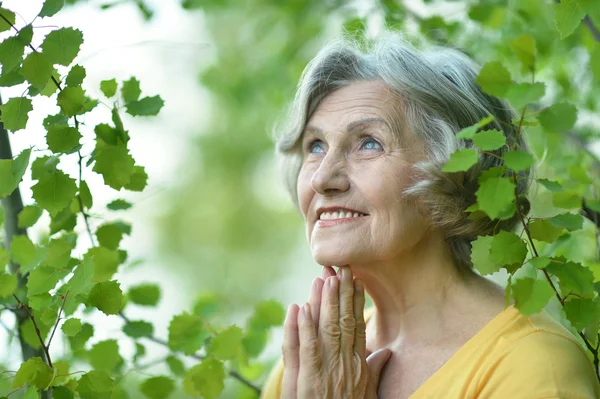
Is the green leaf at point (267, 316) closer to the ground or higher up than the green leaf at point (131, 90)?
closer to the ground

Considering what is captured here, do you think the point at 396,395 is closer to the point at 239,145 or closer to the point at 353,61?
the point at 353,61

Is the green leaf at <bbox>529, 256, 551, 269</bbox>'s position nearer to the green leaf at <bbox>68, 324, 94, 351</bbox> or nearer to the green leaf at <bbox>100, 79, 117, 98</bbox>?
the green leaf at <bbox>100, 79, 117, 98</bbox>

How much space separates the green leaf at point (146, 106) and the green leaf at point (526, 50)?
0.85 meters

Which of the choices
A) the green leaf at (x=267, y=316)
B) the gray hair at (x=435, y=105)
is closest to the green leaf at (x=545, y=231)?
the gray hair at (x=435, y=105)

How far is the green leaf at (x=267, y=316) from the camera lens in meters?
2.45

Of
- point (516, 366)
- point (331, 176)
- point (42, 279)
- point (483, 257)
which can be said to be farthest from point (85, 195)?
point (516, 366)

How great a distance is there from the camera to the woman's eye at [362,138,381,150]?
217 cm

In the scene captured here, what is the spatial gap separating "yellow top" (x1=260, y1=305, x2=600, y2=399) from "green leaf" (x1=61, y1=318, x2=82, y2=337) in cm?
97

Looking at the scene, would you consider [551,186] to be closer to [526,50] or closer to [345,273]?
[526,50]

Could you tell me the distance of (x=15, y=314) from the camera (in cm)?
195

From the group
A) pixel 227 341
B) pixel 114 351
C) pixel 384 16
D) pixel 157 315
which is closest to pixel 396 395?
pixel 227 341

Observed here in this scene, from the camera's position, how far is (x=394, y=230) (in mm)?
2105

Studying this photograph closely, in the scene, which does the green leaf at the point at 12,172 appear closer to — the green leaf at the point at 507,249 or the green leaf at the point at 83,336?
the green leaf at the point at 83,336

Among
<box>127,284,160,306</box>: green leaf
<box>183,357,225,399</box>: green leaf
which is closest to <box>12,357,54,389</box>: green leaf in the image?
<box>183,357,225,399</box>: green leaf
